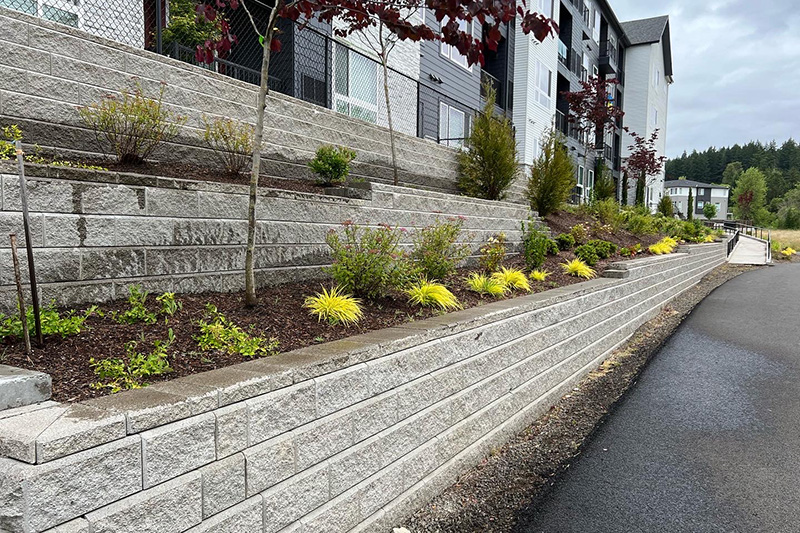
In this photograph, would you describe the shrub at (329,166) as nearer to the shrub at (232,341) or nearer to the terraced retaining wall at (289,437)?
the terraced retaining wall at (289,437)

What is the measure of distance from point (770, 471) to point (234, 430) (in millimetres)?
3880

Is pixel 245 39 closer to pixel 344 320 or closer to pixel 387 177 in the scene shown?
pixel 387 177

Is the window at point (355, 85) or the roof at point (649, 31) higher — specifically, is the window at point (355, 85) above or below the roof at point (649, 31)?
below

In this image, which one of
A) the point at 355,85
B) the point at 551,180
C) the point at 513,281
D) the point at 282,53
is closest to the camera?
the point at 513,281

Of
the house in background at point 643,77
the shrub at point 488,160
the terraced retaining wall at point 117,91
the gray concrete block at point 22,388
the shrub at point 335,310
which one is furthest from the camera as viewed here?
the house in background at point 643,77

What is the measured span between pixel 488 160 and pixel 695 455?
320 inches

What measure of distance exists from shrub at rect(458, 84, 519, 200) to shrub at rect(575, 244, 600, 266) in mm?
2471

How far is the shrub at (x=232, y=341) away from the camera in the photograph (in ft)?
10.5

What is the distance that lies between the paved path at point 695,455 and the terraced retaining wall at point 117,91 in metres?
4.90

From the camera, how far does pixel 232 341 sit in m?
3.31

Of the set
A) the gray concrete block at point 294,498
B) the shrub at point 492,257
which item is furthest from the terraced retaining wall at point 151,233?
the shrub at point 492,257

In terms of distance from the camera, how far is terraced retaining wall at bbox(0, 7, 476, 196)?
4.64 metres

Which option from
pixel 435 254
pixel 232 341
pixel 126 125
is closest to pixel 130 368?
pixel 232 341

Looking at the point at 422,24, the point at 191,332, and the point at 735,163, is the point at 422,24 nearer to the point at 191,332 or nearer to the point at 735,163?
the point at 191,332
